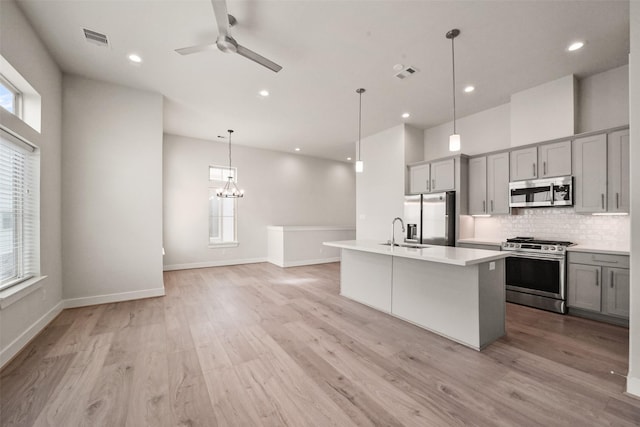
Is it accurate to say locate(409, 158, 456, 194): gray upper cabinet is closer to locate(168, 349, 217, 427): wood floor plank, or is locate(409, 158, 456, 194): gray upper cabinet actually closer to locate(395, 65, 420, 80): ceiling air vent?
locate(395, 65, 420, 80): ceiling air vent

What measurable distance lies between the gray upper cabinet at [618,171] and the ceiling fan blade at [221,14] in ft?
15.1

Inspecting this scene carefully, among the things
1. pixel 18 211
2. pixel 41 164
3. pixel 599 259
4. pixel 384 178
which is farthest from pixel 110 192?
pixel 599 259

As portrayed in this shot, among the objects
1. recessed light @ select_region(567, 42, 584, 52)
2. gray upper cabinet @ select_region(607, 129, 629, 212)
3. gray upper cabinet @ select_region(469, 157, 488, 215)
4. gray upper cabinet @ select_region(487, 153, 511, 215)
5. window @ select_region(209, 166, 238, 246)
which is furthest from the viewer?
window @ select_region(209, 166, 238, 246)

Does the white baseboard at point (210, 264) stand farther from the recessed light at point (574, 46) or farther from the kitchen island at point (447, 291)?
the recessed light at point (574, 46)

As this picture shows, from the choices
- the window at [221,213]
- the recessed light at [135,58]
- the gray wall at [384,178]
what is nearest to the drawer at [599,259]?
the gray wall at [384,178]

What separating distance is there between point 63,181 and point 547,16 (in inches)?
239

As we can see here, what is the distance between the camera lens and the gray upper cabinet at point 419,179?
526 cm

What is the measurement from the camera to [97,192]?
3.79 m

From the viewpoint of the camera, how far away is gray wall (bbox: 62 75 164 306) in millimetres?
3664

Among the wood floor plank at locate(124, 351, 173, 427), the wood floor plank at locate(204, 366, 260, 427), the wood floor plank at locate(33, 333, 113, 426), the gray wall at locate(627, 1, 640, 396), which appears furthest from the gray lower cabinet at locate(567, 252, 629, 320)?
the wood floor plank at locate(33, 333, 113, 426)

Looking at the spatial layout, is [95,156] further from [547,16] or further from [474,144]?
[474,144]

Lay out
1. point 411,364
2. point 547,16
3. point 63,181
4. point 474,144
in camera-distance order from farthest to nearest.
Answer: point 474,144 → point 63,181 → point 547,16 → point 411,364

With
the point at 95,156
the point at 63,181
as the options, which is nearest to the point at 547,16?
the point at 95,156

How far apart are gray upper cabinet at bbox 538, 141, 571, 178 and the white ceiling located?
97cm
